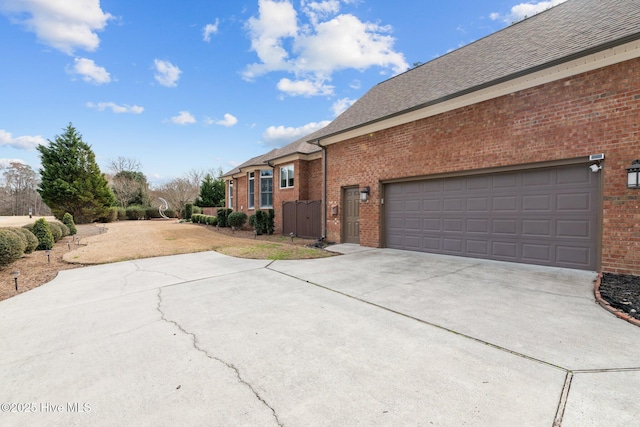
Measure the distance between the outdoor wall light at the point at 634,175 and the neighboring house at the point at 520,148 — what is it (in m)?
0.15

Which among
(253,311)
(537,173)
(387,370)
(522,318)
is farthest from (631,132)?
(253,311)

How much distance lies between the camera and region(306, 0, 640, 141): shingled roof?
5418mm

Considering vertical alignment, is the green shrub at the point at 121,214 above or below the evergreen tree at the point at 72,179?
below

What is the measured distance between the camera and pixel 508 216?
6.65 metres

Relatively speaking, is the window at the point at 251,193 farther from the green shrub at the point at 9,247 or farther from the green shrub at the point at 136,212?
the green shrub at the point at 136,212

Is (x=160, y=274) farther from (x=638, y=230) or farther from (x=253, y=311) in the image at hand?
(x=638, y=230)

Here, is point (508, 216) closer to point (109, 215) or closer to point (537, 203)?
point (537, 203)

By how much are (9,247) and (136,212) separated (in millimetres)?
25962

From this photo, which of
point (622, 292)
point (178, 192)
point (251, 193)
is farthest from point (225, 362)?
point (178, 192)

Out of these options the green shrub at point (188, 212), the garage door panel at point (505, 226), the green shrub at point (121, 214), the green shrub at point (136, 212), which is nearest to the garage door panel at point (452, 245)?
the garage door panel at point (505, 226)

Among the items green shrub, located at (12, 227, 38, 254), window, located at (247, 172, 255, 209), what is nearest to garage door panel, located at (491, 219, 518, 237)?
green shrub, located at (12, 227, 38, 254)

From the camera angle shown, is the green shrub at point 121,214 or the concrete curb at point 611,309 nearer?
the concrete curb at point 611,309

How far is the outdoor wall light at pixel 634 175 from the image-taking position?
489cm

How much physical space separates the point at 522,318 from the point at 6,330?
6819 millimetres
